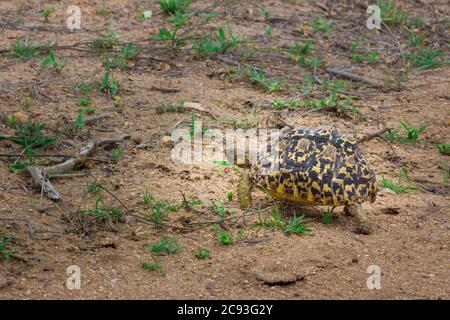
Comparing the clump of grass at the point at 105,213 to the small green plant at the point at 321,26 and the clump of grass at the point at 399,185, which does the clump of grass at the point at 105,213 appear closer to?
the clump of grass at the point at 399,185

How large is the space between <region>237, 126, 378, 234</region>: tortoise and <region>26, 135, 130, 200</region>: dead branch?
121 cm

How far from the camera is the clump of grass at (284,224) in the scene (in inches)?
194

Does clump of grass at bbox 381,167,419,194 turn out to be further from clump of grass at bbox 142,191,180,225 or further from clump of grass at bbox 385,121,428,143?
clump of grass at bbox 142,191,180,225

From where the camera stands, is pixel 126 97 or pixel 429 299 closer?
pixel 429 299

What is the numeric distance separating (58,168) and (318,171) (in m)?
1.78

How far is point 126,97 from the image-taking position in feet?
22.6

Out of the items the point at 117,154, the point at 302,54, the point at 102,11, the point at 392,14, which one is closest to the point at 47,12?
the point at 102,11

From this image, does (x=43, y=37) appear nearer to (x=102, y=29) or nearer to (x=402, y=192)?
(x=102, y=29)

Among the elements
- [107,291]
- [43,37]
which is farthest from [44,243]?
[43,37]

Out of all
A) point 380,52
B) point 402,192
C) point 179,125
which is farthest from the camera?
point 380,52

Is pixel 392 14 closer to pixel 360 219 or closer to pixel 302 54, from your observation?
pixel 302 54

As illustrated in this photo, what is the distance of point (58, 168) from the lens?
17.8 feet

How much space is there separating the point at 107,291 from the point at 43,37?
4.23 metres

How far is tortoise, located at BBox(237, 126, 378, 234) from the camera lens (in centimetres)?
504
